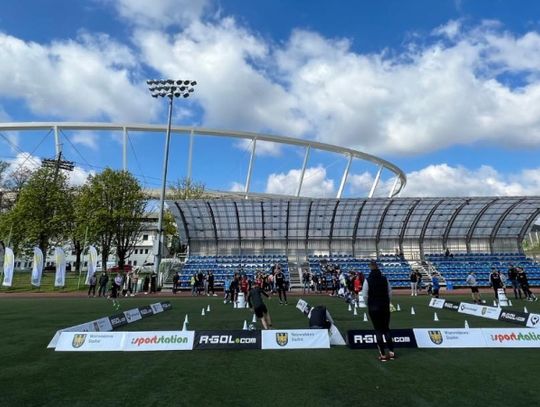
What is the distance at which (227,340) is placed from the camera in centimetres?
959

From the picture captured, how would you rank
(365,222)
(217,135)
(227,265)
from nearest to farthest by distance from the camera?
(227,265)
(365,222)
(217,135)

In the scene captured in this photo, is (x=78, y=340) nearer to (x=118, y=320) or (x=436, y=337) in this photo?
(x=118, y=320)

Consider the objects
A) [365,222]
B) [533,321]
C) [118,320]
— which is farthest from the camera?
[365,222]

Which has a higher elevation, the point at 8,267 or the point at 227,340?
the point at 8,267

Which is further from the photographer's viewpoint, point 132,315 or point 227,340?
point 132,315

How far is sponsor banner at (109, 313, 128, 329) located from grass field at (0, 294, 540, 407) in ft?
8.82

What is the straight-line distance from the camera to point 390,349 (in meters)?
8.37

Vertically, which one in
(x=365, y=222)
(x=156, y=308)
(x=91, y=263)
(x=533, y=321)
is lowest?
(x=156, y=308)

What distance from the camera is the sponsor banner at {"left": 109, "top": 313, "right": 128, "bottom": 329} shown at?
12708 millimetres

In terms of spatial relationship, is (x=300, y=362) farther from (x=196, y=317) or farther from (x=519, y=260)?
(x=519, y=260)

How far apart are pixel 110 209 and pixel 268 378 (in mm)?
42147

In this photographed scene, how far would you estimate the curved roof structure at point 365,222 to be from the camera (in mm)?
41344

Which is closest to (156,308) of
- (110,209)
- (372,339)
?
(372,339)

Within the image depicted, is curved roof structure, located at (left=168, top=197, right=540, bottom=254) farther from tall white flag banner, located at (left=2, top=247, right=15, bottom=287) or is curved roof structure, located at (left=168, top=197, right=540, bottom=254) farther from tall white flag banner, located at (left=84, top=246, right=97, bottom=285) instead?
tall white flag banner, located at (left=2, top=247, right=15, bottom=287)
